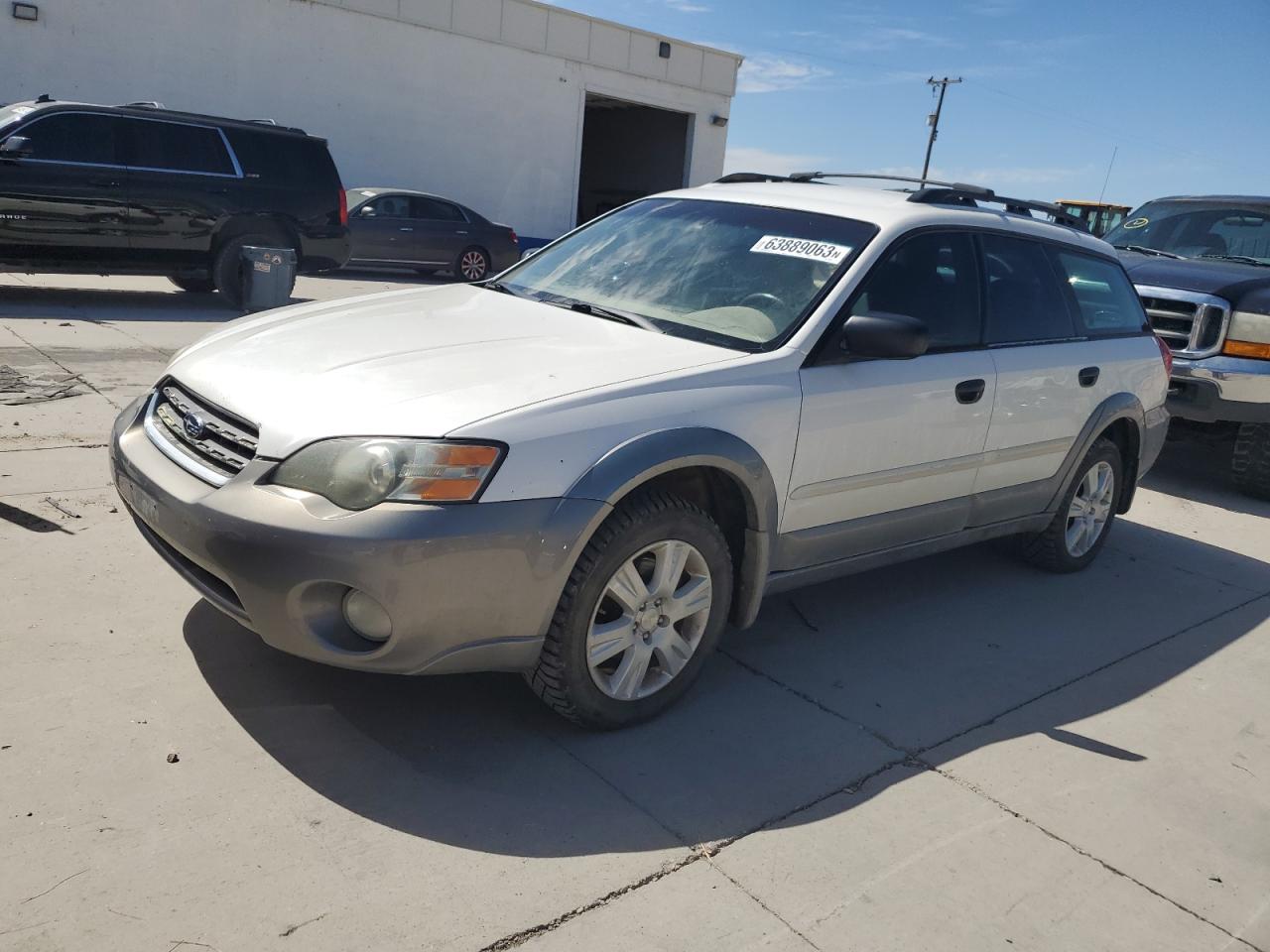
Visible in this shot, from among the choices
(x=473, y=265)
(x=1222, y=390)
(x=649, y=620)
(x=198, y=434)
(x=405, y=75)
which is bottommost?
(x=473, y=265)

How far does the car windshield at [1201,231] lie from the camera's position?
8.91 meters

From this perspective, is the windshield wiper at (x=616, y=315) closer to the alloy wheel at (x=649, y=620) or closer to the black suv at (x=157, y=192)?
the alloy wheel at (x=649, y=620)

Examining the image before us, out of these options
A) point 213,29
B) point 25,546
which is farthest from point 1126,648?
point 213,29

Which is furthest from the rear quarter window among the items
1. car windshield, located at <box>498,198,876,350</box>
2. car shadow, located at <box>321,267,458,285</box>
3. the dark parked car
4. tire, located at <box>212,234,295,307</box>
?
car windshield, located at <box>498,198,876,350</box>

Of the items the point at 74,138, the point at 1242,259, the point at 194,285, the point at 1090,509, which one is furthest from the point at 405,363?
the point at 194,285

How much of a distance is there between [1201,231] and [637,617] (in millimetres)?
8039

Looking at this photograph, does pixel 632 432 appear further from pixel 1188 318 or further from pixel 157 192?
pixel 157 192

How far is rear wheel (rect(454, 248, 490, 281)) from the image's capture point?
17438 mm

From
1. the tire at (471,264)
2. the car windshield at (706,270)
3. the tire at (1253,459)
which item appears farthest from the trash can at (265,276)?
the tire at (1253,459)

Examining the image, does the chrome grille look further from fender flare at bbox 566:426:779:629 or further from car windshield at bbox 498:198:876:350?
car windshield at bbox 498:198:876:350

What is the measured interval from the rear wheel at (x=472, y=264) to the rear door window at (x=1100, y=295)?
42.6ft

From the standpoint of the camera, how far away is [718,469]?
3.50m

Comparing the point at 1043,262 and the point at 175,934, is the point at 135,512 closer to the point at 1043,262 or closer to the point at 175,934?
the point at 175,934

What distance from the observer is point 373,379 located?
3170 mm
